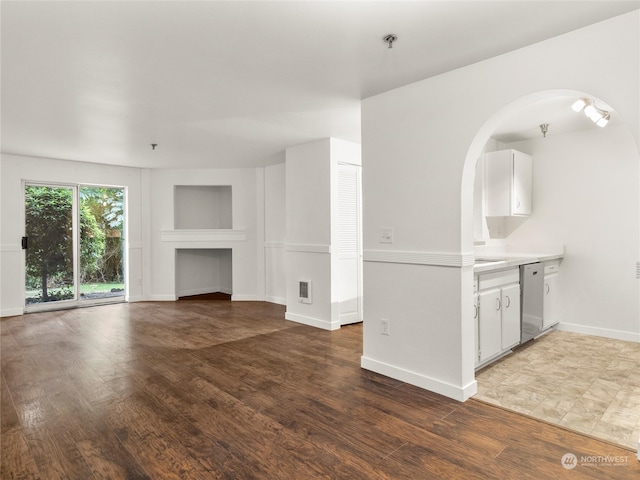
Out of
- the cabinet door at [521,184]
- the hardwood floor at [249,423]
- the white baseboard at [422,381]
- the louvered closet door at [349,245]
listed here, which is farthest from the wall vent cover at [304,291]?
the cabinet door at [521,184]

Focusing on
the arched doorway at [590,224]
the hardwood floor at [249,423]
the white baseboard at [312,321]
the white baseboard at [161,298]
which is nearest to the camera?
the hardwood floor at [249,423]

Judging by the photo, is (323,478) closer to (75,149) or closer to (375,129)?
(375,129)

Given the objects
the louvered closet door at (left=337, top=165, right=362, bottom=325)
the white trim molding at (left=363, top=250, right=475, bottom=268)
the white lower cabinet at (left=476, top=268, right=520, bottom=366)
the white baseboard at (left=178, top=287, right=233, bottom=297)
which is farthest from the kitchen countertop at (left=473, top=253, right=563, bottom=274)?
the white baseboard at (left=178, top=287, right=233, bottom=297)

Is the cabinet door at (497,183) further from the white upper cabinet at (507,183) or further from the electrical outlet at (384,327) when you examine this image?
the electrical outlet at (384,327)

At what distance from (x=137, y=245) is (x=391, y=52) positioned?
228 inches

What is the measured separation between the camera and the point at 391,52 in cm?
244

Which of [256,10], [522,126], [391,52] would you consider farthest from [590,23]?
[522,126]

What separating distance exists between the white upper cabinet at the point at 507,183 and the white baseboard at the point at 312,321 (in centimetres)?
237

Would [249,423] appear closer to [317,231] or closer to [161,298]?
[317,231]

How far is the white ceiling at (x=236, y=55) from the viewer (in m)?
1.98

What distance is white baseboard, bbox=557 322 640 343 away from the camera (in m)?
4.07

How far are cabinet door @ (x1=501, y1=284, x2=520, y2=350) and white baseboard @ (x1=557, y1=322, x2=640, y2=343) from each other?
1.33m

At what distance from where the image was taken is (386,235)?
3.14m

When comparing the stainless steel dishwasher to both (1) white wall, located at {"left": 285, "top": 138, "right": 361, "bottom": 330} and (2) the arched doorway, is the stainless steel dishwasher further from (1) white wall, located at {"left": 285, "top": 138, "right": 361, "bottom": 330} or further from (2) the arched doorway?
(1) white wall, located at {"left": 285, "top": 138, "right": 361, "bottom": 330}
